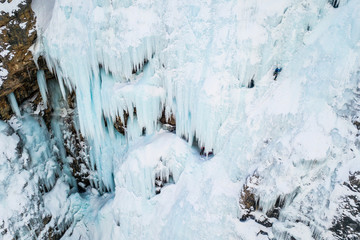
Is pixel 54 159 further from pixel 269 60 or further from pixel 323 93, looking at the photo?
pixel 323 93

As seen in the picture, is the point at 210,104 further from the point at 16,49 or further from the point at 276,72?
the point at 16,49

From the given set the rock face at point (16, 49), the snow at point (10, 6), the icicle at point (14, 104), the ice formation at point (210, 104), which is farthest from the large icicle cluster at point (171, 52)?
the icicle at point (14, 104)

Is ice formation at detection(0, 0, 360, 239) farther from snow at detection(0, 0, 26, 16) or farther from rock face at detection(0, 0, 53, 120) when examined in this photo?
snow at detection(0, 0, 26, 16)

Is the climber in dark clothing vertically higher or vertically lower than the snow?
lower

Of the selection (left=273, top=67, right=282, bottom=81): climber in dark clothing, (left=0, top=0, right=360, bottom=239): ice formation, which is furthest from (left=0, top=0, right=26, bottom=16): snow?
(left=273, top=67, right=282, bottom=81): climber in dark clothing

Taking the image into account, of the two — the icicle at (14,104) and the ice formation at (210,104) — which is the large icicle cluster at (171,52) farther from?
the icicle at (14,104)

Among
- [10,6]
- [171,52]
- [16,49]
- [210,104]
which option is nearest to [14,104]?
[16,49]
